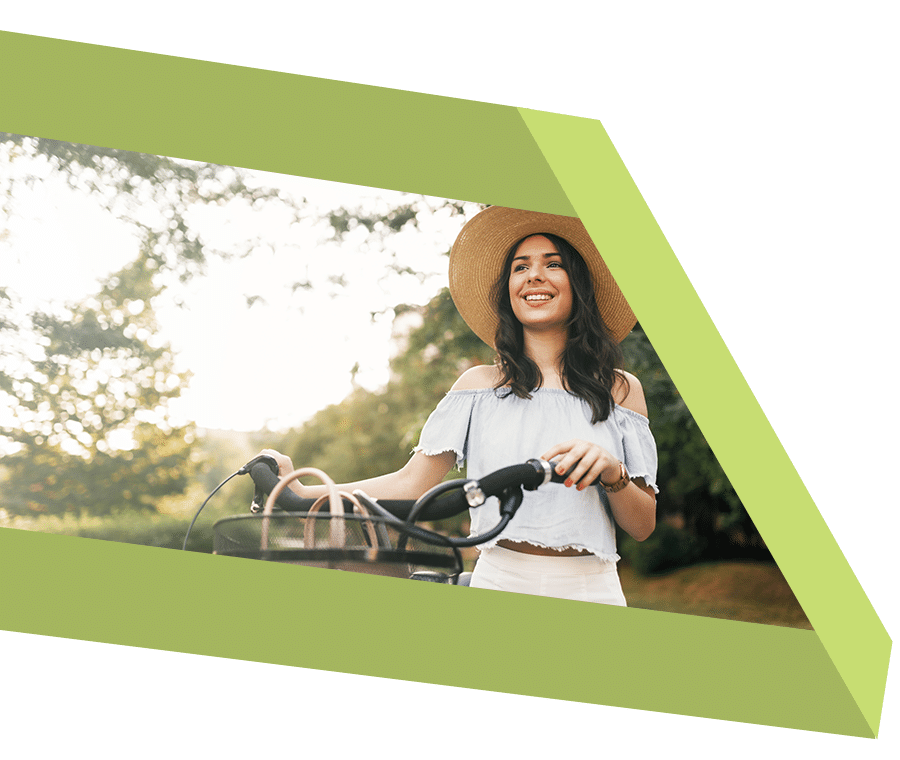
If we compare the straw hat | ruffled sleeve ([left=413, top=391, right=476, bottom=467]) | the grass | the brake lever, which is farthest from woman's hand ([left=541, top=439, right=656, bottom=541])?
the brake lever

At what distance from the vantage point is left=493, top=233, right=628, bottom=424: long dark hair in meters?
3.96

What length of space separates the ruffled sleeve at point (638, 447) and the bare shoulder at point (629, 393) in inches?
1.1

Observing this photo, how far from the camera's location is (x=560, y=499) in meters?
3.87

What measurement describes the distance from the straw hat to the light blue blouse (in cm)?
34

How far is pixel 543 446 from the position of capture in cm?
390

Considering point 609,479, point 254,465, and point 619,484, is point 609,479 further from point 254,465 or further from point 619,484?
point 254,465

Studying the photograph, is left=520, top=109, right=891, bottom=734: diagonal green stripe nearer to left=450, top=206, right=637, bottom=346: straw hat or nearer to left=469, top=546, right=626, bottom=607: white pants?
left=450, top=206, right=637, bottom=346: straw hat

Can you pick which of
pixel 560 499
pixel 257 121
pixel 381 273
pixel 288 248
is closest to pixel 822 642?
pixel 560 499

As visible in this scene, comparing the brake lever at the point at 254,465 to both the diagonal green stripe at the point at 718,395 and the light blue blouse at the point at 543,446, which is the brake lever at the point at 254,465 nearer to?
the light blue blouse at the point at 543,446

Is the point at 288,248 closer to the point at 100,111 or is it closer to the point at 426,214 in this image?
the point at 426,214

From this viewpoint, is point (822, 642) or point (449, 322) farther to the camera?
point (449, 322)

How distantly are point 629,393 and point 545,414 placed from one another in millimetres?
401

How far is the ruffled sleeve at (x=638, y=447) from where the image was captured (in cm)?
394

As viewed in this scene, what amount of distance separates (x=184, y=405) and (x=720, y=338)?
7.95 feet
